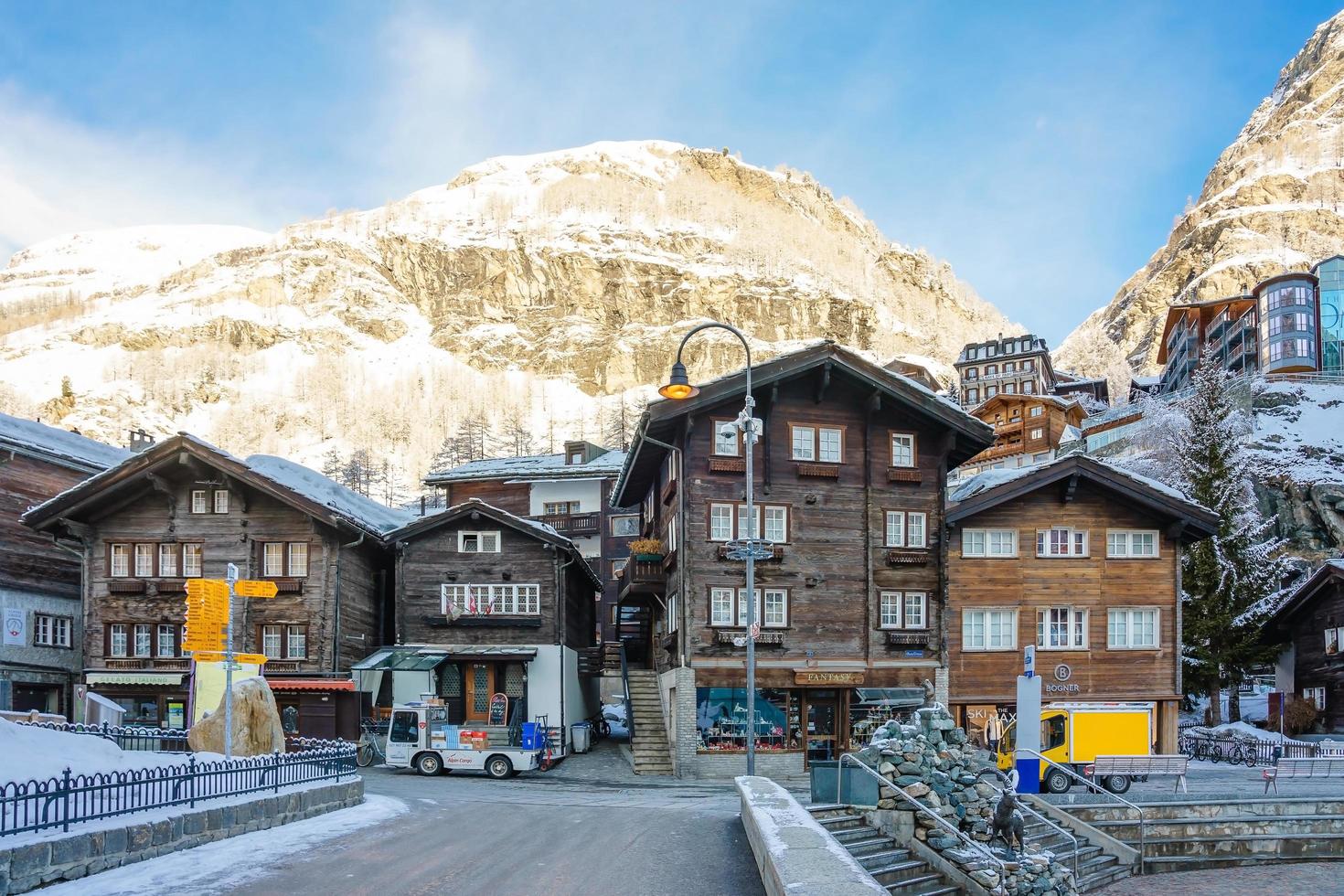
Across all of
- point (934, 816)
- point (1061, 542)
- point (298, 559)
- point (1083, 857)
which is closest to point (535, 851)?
point (934, 816)

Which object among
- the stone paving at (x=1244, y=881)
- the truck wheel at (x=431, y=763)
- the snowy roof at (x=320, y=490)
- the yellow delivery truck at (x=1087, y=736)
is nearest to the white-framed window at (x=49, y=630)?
the snowy roof at (x=320, y=490)

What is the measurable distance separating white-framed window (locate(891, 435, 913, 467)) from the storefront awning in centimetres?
2839

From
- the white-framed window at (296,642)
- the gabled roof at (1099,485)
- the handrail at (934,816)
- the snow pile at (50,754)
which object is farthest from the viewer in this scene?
the white-framed window at (296,642)

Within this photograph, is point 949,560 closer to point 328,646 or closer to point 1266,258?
point 328,646

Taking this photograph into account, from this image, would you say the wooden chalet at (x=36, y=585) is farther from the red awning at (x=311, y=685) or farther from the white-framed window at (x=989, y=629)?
the white-framed window at (x=989, y=629)

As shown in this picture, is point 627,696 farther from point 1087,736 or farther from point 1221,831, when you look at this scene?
point 1221,831

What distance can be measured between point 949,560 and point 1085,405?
92825 millimetres

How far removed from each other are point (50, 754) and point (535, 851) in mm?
7356

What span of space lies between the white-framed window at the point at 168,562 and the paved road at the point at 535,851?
20.7 metres

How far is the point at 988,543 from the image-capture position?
4122cm

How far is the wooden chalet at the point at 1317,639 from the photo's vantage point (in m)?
47.0

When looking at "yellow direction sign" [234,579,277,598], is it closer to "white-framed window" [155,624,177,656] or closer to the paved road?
the paved road

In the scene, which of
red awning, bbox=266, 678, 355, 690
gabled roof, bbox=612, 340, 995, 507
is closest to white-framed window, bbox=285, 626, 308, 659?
red awning, bbox=266, 678, 355, 690

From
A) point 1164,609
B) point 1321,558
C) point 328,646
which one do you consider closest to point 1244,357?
point 1321,558
